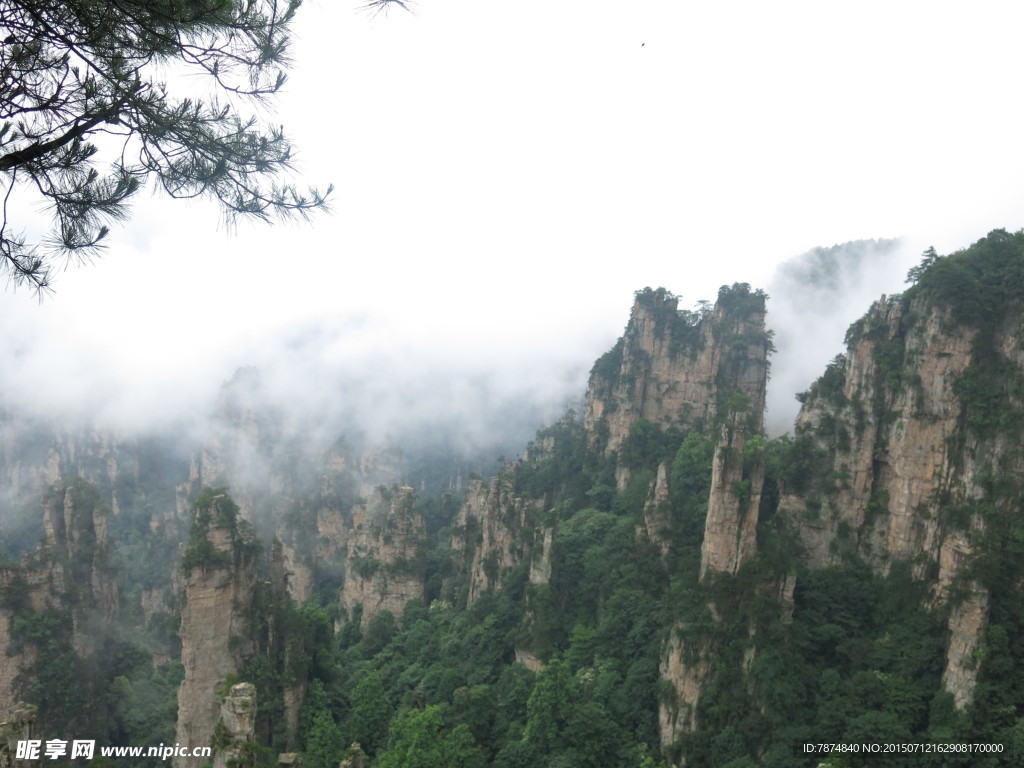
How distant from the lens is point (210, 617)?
2359 centimetres

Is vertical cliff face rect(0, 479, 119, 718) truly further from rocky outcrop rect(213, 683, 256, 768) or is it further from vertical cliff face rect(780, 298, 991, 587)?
vertical cliff face rect(780, 298, 991, 587)

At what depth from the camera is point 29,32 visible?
5426 mm

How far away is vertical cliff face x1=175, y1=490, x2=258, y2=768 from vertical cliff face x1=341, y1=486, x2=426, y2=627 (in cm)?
1482

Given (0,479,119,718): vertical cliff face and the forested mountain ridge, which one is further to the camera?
(0,479,119,718): vertical cliff face

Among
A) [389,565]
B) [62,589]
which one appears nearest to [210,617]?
[62,589]

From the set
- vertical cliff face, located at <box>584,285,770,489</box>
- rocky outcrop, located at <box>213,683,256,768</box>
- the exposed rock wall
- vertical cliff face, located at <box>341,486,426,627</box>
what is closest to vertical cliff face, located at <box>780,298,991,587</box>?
the exposed rock wall

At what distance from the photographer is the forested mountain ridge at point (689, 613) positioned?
18797 millimetres

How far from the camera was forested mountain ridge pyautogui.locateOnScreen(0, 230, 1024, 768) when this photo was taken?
61.7 ft

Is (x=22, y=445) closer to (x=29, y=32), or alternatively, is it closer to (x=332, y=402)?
(x=332, y=402)

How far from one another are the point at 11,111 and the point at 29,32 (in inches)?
26.7

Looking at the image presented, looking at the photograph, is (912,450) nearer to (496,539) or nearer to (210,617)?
(496,539)

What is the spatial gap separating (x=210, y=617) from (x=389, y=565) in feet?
52.6

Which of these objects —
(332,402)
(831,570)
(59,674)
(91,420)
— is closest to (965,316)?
(831,570)

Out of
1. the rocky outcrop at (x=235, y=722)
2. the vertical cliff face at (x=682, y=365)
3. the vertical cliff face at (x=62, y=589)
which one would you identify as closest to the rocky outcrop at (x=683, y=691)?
the rocky outcrop at (x=235, y=722)
